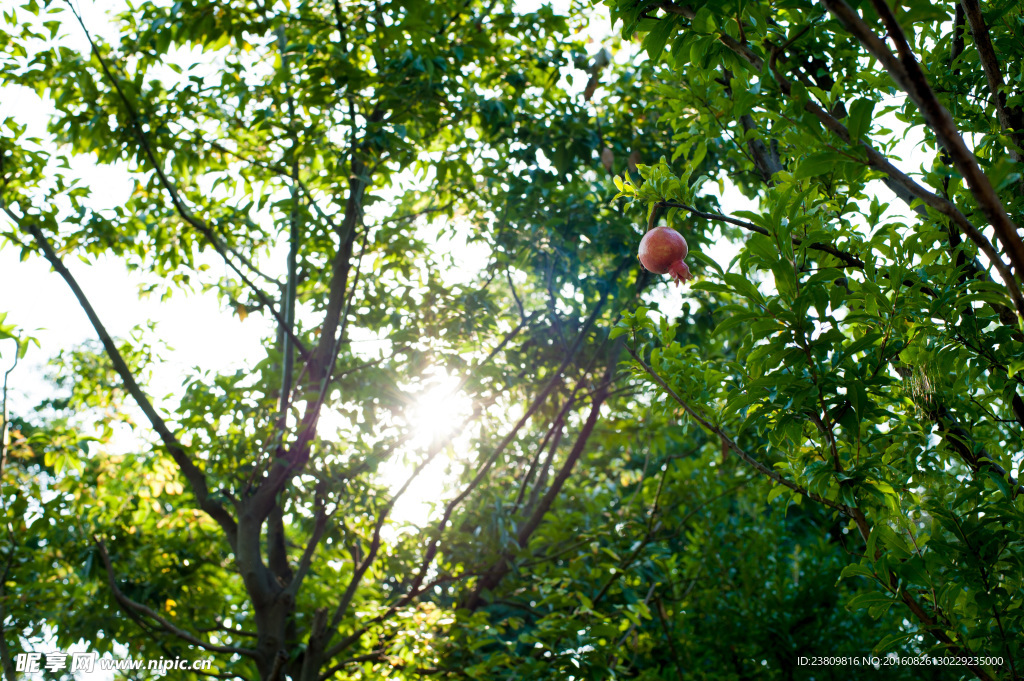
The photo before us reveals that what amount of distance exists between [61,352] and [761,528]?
5.05 m

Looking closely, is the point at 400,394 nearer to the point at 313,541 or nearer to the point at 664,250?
the point at 313,541

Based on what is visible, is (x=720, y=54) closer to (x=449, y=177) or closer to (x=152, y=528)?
(x=449, y=177)

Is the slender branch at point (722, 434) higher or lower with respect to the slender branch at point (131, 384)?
lower

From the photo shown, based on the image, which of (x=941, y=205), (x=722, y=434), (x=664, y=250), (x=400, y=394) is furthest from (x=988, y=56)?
(x=400, y=394)

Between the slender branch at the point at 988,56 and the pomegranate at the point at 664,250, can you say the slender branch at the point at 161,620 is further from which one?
the slender branch at the point at 988,56

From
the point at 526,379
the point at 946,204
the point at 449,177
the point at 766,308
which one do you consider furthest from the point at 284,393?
the point at 946,204

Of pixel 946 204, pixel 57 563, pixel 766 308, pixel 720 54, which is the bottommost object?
pixel 946 204

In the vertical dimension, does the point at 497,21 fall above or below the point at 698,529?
above

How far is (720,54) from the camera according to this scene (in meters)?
1.48

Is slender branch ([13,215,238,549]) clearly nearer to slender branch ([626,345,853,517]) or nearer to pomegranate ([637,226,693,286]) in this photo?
slender branch ([626,345,853,517])

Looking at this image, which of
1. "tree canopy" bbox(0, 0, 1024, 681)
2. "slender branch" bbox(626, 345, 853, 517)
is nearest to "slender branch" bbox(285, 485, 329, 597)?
"tree canopy" bbox(0, 0, 1024, 681)

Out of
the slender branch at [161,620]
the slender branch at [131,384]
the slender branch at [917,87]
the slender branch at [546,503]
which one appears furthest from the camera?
the slender branch at [546,503]

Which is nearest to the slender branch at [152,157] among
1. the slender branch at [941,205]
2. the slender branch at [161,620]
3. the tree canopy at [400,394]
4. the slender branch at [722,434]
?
the tree canopy at [400,394]

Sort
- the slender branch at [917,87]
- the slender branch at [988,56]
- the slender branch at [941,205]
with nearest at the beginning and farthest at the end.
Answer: the slender branch at [917,87] < the slender branch at [941,205] < the slender branch at [988,56]
